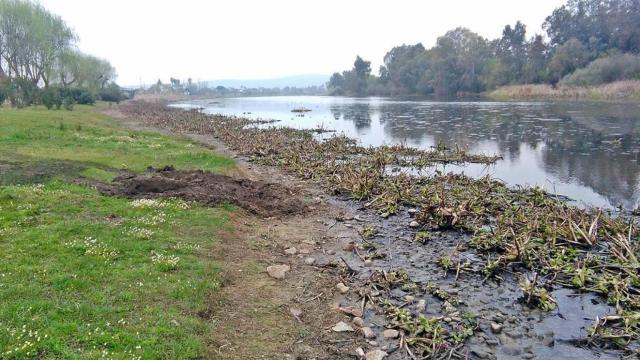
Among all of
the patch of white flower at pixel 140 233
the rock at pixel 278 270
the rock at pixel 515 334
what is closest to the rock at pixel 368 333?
the rock at pixel 515 334

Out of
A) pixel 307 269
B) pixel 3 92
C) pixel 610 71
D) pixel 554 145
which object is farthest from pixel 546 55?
pixel 307 269

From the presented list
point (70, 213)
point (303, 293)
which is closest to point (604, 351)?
point (303, 293)

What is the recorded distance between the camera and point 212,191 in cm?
1992

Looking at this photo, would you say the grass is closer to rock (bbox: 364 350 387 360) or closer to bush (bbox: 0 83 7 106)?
rock (bbox: 364 350 387 360)

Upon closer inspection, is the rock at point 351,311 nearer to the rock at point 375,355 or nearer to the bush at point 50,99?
the rock at point 375,355

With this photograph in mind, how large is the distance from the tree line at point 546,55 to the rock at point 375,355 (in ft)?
377

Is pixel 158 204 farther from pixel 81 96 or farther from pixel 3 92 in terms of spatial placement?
pixel 81 96

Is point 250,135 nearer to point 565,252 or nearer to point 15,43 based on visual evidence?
point 565,252

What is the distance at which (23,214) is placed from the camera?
14.0 meters

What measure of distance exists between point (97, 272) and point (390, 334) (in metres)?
7.30

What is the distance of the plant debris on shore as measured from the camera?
1030 cm

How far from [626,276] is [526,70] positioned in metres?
133

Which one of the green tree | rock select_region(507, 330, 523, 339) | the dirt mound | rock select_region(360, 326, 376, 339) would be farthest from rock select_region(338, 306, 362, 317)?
the green tree

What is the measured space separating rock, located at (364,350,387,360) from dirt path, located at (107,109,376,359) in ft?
1.03
